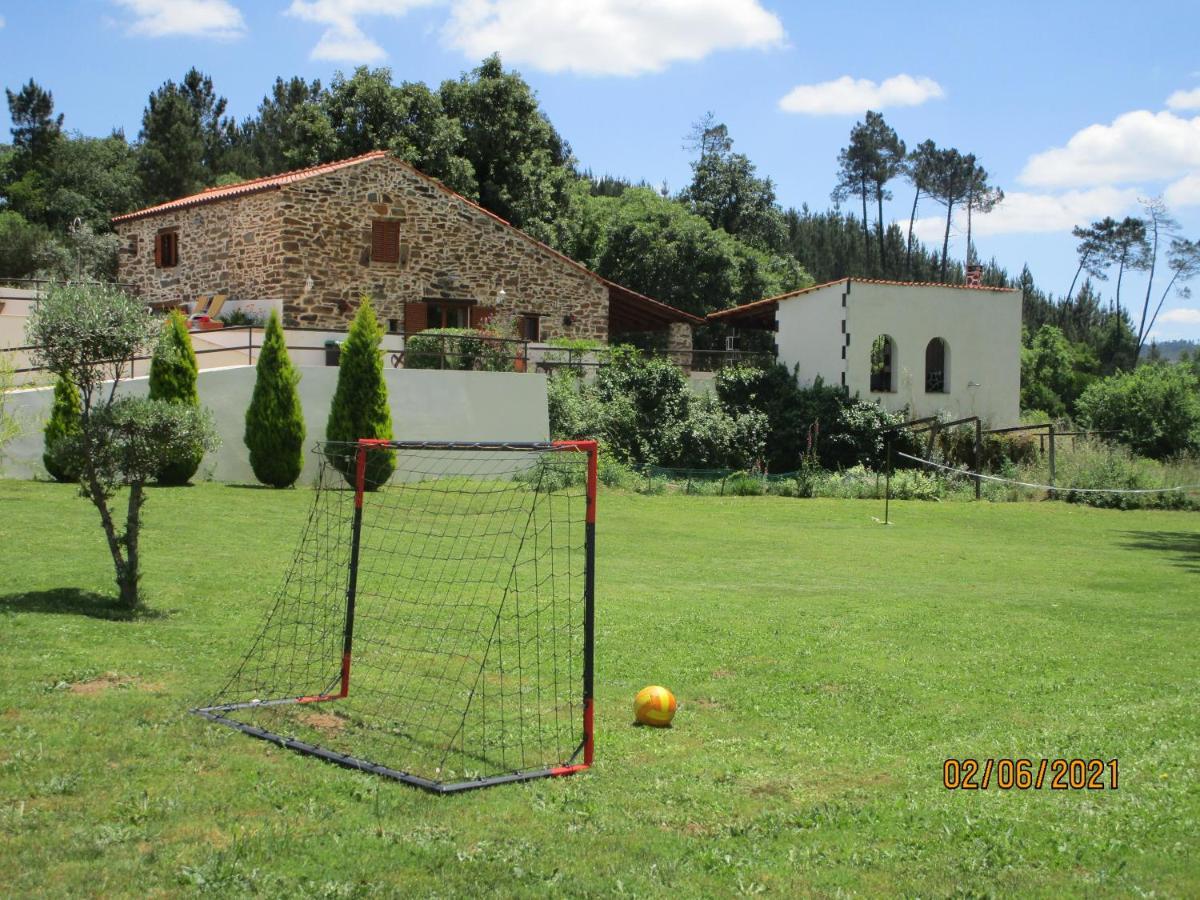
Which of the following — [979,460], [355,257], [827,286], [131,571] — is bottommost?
[131,571]

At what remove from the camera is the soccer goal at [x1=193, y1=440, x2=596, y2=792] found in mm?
6758

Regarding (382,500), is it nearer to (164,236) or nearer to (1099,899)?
(1099,899)

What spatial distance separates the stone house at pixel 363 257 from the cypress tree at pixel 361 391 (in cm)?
899

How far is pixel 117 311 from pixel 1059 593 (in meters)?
11.0

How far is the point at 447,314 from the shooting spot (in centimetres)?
3278

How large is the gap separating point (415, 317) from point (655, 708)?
84.2ft

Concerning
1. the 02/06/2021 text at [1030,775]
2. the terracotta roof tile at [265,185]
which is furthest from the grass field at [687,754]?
the terracotta roof tile at [265,185]

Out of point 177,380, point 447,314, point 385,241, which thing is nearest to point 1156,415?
point 447,314

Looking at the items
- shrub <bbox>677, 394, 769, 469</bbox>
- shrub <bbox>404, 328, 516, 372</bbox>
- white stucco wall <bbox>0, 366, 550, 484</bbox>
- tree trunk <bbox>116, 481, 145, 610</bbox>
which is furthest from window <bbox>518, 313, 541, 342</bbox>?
tree trunk <bbox>116, 481, 145, 610</bbox>

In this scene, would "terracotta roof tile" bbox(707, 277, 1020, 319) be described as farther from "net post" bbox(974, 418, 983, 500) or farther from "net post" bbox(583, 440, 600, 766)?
"net post" bbox(583, 440, 600, 766)

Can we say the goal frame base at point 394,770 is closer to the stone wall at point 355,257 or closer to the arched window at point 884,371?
the stone wall at point 355,257

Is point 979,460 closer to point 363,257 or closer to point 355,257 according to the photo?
point 363,257

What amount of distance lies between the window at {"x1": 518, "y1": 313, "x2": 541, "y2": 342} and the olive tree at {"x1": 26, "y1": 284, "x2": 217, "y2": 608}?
23101 millimetres

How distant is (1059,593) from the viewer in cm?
1348
